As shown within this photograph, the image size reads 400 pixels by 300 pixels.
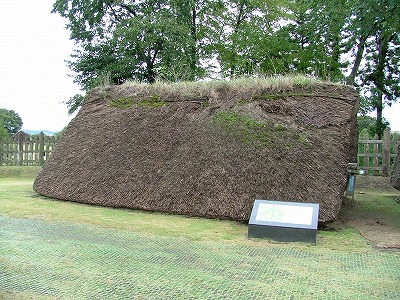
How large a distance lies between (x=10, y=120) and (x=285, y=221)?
142 ft

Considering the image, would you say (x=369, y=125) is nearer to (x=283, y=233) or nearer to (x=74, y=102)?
(x=74, y=102)

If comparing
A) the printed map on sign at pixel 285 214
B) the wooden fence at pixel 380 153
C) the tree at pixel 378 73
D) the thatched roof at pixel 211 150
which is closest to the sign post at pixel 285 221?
the printed map on sign at pixel 285 214

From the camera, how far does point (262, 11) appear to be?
764 inches

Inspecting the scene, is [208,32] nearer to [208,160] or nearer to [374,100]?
[374,100]

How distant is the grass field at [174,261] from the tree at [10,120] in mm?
39345

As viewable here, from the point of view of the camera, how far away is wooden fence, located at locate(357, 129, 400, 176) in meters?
12.0

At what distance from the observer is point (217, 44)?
18625 millimetres

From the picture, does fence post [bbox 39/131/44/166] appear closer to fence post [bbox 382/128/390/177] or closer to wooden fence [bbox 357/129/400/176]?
wooden fence [bbox 357/129/400/176]

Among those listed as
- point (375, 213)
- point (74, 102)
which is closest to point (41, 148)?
point (74, 102)

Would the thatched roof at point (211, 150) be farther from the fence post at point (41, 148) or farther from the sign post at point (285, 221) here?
the fence post at point (41, 148)

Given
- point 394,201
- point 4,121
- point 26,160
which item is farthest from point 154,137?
point 4,121

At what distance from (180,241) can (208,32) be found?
15307 mm

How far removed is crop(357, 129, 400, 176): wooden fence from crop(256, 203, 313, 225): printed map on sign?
24.6ft

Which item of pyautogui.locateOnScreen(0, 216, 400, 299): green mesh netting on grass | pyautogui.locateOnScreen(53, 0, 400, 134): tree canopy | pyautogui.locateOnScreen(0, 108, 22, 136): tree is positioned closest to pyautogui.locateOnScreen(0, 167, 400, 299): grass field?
pyautogui.locateOnScreen(0, 216, 400, 299): green mesh netting on grass
